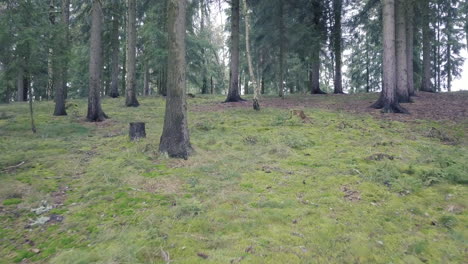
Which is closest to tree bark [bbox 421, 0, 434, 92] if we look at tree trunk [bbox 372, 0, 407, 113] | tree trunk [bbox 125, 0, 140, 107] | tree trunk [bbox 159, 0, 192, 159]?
tree trunk [bbox 372, 0, 407, 113]

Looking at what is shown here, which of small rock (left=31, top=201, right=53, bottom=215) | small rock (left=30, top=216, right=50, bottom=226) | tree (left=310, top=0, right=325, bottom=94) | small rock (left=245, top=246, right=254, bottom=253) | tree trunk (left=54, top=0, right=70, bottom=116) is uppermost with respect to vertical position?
tree (left=310, top=0, right=325, bottom=94)

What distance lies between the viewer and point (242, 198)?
4.82 metres

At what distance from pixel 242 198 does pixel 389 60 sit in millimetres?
10126

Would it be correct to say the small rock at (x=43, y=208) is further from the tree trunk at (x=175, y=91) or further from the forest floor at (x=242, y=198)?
the tree trunk at (x=175, y=91)

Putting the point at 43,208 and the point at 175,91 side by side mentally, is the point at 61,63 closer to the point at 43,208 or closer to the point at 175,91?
the point at 175,91

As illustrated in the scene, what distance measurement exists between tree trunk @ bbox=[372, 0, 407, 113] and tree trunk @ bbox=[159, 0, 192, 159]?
873cm

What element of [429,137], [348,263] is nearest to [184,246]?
[348,263]

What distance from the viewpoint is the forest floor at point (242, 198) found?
3.35 metres

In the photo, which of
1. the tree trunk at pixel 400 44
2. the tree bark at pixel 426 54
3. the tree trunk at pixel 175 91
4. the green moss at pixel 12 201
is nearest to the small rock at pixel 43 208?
the green moss at pixel 12 201

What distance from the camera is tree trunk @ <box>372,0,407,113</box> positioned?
37.5 feet

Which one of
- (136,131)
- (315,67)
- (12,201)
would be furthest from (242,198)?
(315,67)

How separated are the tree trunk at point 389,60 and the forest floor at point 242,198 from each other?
277 centimetres

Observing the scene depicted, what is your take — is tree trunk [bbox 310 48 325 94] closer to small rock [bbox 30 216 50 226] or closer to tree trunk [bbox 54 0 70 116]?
tree trunk [bbox 54 0 70 116]

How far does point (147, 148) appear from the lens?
7.54 m
